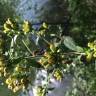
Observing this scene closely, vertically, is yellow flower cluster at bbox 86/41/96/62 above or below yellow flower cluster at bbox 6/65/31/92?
above

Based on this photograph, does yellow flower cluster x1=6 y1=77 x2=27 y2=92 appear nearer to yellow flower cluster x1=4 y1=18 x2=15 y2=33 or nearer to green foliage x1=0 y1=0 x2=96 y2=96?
green foliage x1=0 y1=0 x2=96 y2=96

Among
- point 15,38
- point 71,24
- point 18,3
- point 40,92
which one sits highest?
point 18,3

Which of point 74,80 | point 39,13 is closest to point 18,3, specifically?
point 39,13

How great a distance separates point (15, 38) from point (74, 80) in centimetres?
266

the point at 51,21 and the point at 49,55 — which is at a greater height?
the point at 51,21

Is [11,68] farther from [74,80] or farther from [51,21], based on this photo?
[51,21]

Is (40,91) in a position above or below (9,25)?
below

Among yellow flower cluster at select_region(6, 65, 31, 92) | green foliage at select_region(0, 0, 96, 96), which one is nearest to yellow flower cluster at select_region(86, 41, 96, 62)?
green foliage at select_region(0, 0, 96, 96)

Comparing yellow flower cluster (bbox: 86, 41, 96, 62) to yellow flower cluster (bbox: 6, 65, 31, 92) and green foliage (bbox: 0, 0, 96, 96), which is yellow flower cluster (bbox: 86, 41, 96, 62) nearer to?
green foliage (bbox: 0, 0, 96, 96)

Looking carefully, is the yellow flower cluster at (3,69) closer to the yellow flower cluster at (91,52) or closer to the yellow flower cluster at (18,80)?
the yellow flower cluster at (18,80)

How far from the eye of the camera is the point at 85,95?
3.14 meters

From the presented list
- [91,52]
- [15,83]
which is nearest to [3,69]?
[15,83]

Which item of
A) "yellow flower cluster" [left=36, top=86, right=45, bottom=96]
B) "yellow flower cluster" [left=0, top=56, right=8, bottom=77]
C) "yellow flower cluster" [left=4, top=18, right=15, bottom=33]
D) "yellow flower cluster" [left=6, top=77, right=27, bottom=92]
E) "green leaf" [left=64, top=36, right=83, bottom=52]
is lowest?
"yellow flower cluster" [left=36, top=86, right=45, bottom=96]

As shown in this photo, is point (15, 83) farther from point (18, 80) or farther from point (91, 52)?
point (91, 52)
